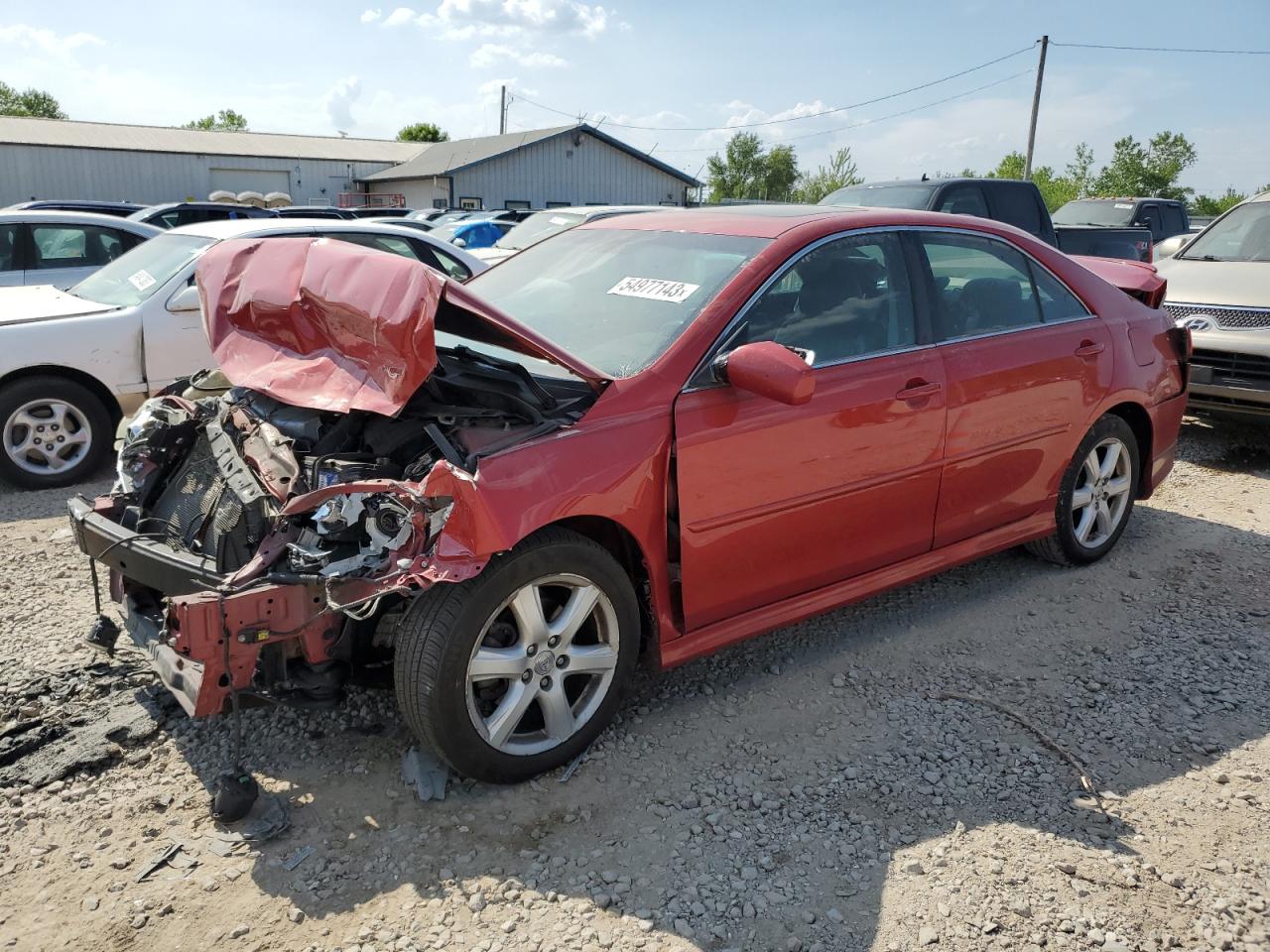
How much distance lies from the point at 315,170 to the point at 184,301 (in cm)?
4004

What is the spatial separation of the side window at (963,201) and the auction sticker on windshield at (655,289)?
24.5 ft

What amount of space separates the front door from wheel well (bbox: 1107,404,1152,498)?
1.64 meters

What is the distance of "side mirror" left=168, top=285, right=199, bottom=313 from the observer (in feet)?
21.3

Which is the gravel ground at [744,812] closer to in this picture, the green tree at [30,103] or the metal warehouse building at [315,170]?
the metal warehouse building at [315,170]

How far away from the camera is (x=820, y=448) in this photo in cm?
355

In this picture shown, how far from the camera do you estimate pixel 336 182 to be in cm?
4366

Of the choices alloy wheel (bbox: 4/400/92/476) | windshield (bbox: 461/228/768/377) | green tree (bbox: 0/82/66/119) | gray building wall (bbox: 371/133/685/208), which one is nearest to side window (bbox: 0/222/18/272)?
alloy wheel (bbox: 4/400/92/476)

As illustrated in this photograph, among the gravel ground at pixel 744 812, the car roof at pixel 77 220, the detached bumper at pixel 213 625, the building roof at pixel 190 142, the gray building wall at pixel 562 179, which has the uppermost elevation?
the building roof at pixel 190 142

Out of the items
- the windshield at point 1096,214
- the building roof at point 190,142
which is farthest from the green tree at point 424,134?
the windshield at point 1096,214

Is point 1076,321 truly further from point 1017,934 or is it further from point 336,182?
point 336,182

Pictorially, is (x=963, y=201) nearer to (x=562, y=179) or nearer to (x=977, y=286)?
(x=977, y=286)

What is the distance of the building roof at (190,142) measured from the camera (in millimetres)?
37906

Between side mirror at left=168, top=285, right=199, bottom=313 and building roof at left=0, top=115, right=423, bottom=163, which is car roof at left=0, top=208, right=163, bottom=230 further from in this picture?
building roof at left=0, top=115, right=423, bottom=163

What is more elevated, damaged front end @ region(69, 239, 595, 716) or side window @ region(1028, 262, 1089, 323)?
side window @ region(1028, 262, 1089, 323)
